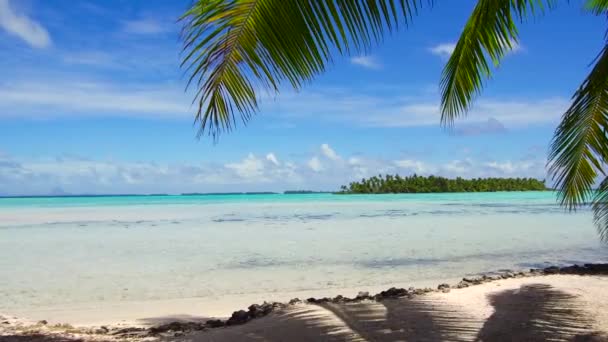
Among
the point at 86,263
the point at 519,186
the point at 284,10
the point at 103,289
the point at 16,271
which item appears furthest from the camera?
the point at 519,186

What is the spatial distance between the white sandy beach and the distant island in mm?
70637

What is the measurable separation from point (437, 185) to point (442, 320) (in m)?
74.7

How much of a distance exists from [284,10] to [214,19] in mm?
302

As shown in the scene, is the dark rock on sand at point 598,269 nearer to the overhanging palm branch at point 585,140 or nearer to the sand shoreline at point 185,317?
the sand shoreline at point 185,317

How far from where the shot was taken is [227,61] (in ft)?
7.43

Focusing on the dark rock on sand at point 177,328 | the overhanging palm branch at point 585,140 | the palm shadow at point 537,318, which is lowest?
the dark rock on sand at point 177,328

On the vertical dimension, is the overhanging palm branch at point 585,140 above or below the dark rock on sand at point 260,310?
above

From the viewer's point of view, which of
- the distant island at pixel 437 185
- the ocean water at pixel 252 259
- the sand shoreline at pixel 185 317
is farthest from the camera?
the distant island at pixel 437 185

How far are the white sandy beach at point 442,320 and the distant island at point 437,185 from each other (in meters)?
70.6

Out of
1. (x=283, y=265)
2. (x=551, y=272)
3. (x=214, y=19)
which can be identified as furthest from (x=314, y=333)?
(x=283, y=265)

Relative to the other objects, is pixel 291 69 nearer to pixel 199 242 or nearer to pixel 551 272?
pixel 551 272

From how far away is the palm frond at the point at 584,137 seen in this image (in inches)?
141

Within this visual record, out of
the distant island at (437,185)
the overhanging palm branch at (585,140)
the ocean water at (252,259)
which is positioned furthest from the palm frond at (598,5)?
the distant island at (437,185)

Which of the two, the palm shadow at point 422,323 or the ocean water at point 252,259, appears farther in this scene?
the ocean water at point 252,259
